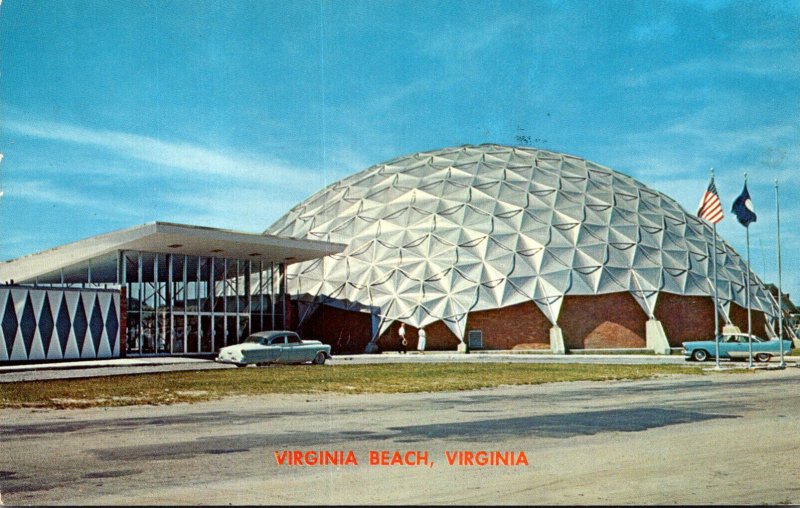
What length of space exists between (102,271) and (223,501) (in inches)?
1557

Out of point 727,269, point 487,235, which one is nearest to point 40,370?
point 487,235

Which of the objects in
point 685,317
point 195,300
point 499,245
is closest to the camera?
point 195,300

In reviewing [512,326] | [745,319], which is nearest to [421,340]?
[512,326]

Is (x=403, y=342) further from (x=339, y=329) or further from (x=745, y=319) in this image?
(x=745, y=319)

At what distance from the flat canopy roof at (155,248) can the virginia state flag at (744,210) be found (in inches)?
829

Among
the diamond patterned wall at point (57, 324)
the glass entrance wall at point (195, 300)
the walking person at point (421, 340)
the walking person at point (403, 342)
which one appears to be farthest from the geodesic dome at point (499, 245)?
the diamond patterned wall at point (57, 324)

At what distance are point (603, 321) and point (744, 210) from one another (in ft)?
45.9

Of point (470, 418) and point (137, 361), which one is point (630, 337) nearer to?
point (137, 361)

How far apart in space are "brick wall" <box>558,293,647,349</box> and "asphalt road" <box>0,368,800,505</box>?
26627 millimetres

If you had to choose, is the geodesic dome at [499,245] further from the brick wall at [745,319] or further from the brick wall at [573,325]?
the brick wall at [573,325]

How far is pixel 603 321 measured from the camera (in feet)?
145

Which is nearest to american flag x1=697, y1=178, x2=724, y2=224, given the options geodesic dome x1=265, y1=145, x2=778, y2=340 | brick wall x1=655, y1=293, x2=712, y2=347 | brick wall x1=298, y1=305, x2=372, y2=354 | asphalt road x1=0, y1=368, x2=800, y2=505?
geodesic dome x1=265, y1=145, x2=778, y2=340

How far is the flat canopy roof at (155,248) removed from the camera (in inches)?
1449

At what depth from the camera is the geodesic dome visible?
4425 centimetres
